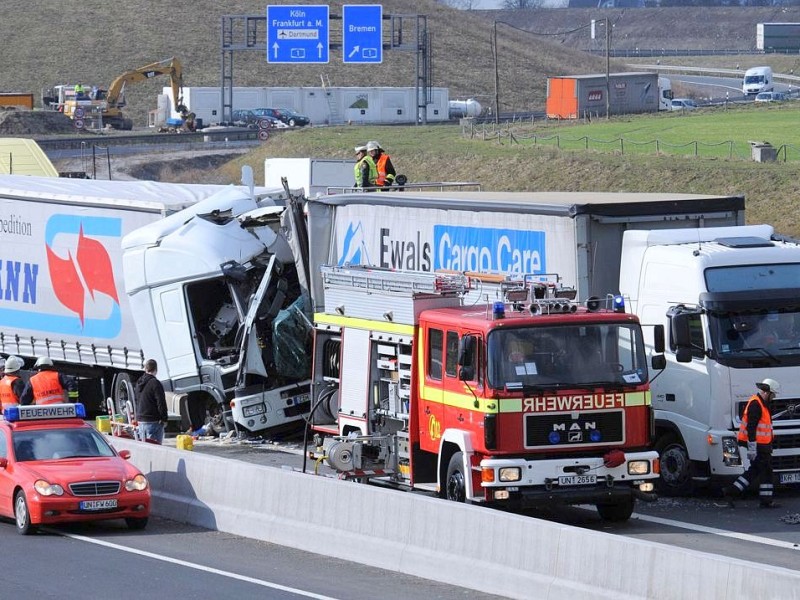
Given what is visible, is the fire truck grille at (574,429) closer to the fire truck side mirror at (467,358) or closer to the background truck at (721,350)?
the fire truck side mirror at (467,358)

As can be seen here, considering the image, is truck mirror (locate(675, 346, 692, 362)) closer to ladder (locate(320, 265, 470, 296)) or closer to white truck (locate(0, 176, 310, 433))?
ladder (locate(320, 265, 470, 296))

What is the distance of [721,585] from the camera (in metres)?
10.6

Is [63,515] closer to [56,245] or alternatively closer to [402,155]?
[56,245]

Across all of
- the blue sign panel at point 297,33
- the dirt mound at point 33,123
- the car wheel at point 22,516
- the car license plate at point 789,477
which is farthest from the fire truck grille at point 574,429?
the dirt mound at point 33,123

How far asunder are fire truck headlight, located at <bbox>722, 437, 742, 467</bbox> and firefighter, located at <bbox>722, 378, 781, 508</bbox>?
0.10 m

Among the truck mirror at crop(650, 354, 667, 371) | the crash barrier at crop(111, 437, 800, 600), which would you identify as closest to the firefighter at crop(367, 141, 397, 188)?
the crash barrier at crop(111, 437, 800, 600)

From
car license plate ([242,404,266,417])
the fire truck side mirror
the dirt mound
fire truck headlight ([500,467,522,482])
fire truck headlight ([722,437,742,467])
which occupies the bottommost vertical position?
car license plate ([242,404,266,417])

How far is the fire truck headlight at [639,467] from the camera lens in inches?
611

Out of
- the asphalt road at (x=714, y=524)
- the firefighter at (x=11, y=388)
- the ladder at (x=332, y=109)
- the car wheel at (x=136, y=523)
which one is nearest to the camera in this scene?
the asphalt road at (x=714, y=524)

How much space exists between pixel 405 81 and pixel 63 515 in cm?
10878

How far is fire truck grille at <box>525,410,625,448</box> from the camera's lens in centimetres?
1535

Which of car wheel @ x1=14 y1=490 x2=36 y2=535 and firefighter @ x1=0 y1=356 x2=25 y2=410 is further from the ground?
firefighter @ x1=0 y1=356 x2=25 y2=410

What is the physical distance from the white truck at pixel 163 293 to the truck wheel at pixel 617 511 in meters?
6.85

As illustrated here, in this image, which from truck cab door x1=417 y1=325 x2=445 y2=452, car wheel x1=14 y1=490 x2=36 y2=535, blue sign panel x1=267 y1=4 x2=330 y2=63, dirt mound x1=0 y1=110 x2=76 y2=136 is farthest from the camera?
dirt mound x1=0 y1=110 x2=76 y2=136
